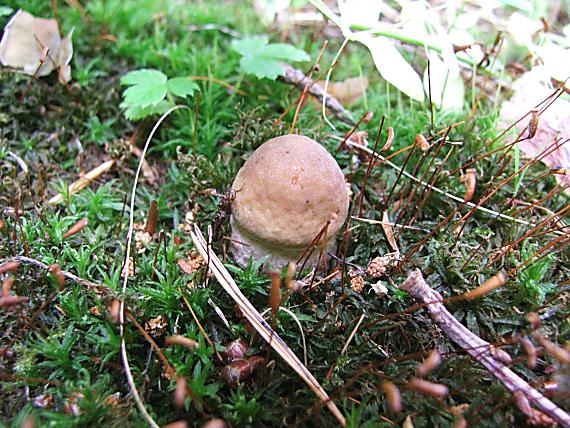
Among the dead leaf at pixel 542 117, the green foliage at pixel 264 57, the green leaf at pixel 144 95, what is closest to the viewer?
the dead leaf at pixel 542 117

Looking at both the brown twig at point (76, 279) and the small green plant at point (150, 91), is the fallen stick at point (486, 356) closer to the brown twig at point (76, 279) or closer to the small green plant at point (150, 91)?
the brown twig at point (76, 279)

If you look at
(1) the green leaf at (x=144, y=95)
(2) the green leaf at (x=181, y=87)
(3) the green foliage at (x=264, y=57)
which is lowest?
(1) the green leaf at (x=144, y=95)

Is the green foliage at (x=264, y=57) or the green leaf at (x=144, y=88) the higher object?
the green foliage at (x=264, y=57)

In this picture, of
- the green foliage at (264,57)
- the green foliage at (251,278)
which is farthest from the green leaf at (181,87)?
the green foliage at (251,278)

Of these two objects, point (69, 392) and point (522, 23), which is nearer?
point (69, 392)

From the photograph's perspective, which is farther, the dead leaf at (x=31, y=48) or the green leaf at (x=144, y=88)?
the dead leaf at (x=31, y=48)

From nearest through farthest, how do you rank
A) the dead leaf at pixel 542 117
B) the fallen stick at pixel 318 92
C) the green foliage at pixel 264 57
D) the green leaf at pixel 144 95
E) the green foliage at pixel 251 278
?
1. the green foliage at pixel 251 278
2. the dead leaf at pixel 542 117
3. the green leaf at pixel 144 95
4. the green foliage at pixel 264 57
5. the fallen stick at pixel 318 92

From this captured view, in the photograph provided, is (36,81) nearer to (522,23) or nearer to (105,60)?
(105,60)

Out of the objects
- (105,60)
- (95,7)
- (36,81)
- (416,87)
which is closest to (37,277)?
(36,81)
